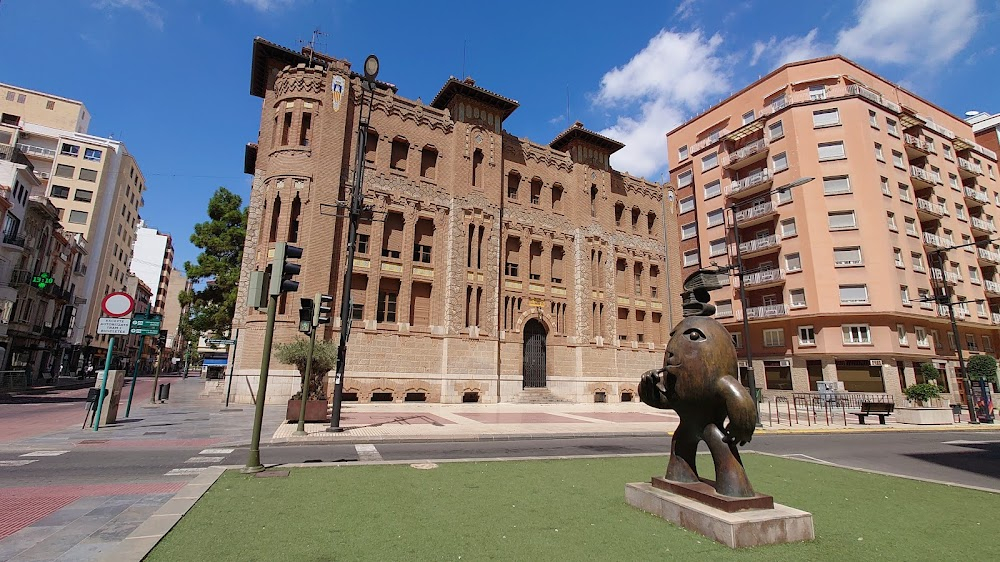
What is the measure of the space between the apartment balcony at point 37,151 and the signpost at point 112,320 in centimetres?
5272

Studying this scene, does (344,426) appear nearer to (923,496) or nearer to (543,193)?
(923,496)

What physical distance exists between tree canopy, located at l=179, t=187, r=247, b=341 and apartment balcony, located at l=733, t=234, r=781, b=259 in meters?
39.4

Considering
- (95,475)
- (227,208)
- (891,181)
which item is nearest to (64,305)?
(227,208)

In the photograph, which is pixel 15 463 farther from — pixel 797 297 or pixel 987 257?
pixel 987 257

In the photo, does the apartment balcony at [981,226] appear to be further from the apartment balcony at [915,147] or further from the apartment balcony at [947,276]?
the apartment balcony at [915,147]

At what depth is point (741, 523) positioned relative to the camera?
13.9ft

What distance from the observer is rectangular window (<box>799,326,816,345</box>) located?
3303cm

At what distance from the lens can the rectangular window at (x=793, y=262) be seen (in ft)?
112

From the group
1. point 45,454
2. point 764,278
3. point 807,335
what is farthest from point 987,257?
point 45,454

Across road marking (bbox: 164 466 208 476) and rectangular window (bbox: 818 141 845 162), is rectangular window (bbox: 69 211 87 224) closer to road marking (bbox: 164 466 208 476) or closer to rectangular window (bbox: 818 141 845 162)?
road marking (bbox: 164 466 208 476)

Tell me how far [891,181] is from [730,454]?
41.5 m

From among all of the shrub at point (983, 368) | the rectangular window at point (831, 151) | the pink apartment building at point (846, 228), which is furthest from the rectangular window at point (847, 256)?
the shrub at point (983, 368)

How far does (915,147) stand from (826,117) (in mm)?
9200

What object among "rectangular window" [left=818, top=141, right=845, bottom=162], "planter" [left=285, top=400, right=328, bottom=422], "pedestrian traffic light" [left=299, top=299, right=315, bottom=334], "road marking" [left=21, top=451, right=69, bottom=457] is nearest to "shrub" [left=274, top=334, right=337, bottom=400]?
"planter" [left=285, top=400, right=328, bottom=422]
